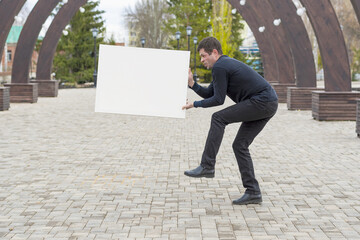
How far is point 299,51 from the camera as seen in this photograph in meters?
17.4

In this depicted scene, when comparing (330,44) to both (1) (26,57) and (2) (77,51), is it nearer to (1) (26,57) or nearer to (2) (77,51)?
(1) (26,57)

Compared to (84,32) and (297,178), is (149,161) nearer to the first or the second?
(297,178)

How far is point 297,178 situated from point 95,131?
19.8ft

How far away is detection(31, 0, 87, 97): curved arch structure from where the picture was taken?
24.2 metres

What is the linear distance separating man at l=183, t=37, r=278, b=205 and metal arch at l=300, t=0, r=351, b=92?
9.25 m

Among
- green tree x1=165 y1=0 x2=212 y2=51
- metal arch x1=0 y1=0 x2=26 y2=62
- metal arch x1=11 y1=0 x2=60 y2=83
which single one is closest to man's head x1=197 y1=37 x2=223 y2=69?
metal arch x1=0 y1=0 x2=26 y2=62

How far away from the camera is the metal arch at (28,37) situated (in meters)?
21.6

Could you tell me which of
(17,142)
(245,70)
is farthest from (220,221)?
(17,142)

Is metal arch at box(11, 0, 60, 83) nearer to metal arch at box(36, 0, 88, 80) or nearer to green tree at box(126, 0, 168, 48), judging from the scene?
metal arch at box(36, 0, 88, 80)

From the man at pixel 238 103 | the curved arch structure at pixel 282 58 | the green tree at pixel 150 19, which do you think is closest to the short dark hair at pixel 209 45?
the man at pixel 238 103

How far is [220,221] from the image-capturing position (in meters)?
4.90

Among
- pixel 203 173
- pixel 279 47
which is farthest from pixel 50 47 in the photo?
pixel 203 173

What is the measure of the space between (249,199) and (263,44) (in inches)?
837

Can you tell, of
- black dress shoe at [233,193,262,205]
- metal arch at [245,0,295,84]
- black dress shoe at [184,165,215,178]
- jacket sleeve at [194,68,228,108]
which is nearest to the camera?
jacket sleeve at [194,68,228,108]
